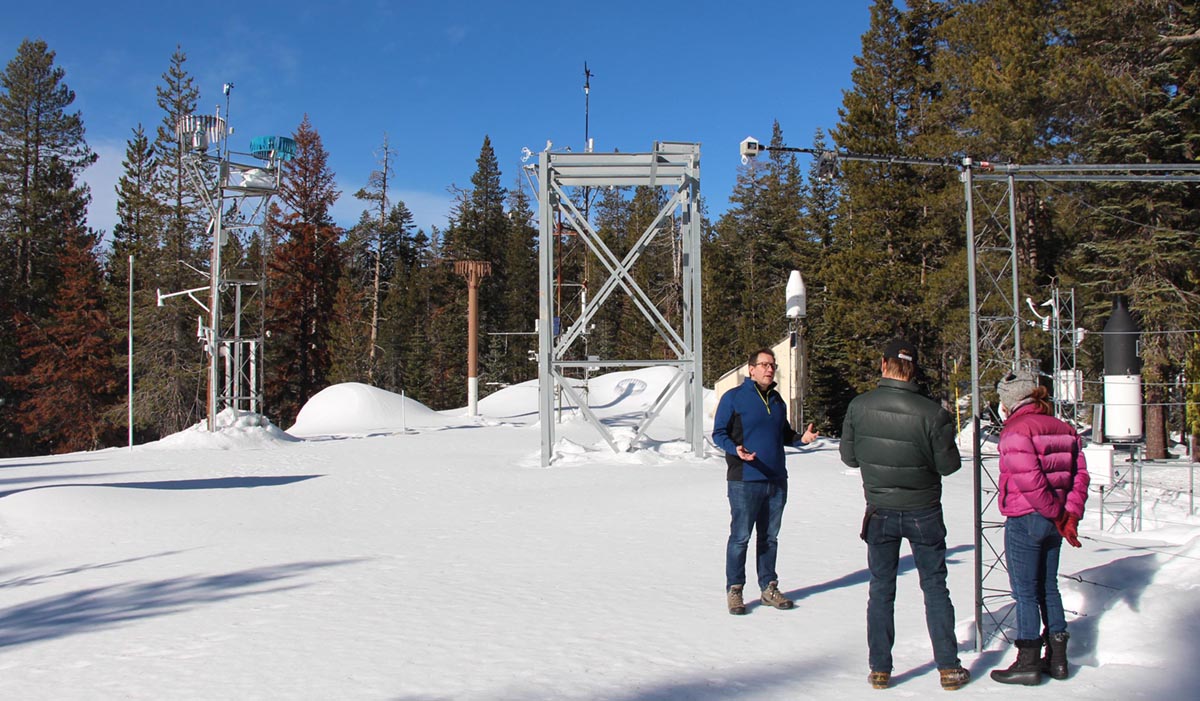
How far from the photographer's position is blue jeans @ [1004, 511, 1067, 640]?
4426 mm

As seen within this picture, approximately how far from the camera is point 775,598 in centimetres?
595

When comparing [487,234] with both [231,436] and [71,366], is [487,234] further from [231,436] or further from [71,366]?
[231,436]

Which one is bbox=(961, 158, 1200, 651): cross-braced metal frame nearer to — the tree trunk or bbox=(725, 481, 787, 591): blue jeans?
bbox=(725, 481, 787, 591): blue jeans

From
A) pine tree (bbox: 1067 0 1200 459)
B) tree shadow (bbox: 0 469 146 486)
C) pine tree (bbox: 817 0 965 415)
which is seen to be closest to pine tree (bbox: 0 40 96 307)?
tree shadow (bbox: 0 469 146 486)

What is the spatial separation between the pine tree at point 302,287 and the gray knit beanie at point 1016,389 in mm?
39932

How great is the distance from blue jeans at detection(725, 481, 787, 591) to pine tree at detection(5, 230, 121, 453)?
130 feet

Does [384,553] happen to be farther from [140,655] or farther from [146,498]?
[146,498]

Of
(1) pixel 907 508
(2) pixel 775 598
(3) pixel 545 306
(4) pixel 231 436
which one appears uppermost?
(3) pixel 545 306

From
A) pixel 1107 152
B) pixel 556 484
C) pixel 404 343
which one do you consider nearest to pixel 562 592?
pixel 556 484

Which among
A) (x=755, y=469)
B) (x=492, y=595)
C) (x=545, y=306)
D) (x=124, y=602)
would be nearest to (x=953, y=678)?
(x=755, y=469)

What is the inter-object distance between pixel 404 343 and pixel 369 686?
47967mm

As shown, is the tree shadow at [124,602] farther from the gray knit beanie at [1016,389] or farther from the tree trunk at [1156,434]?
the tree trunk at [1156,434]

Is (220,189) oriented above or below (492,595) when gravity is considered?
above

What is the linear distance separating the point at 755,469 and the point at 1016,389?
1755 millimetres
